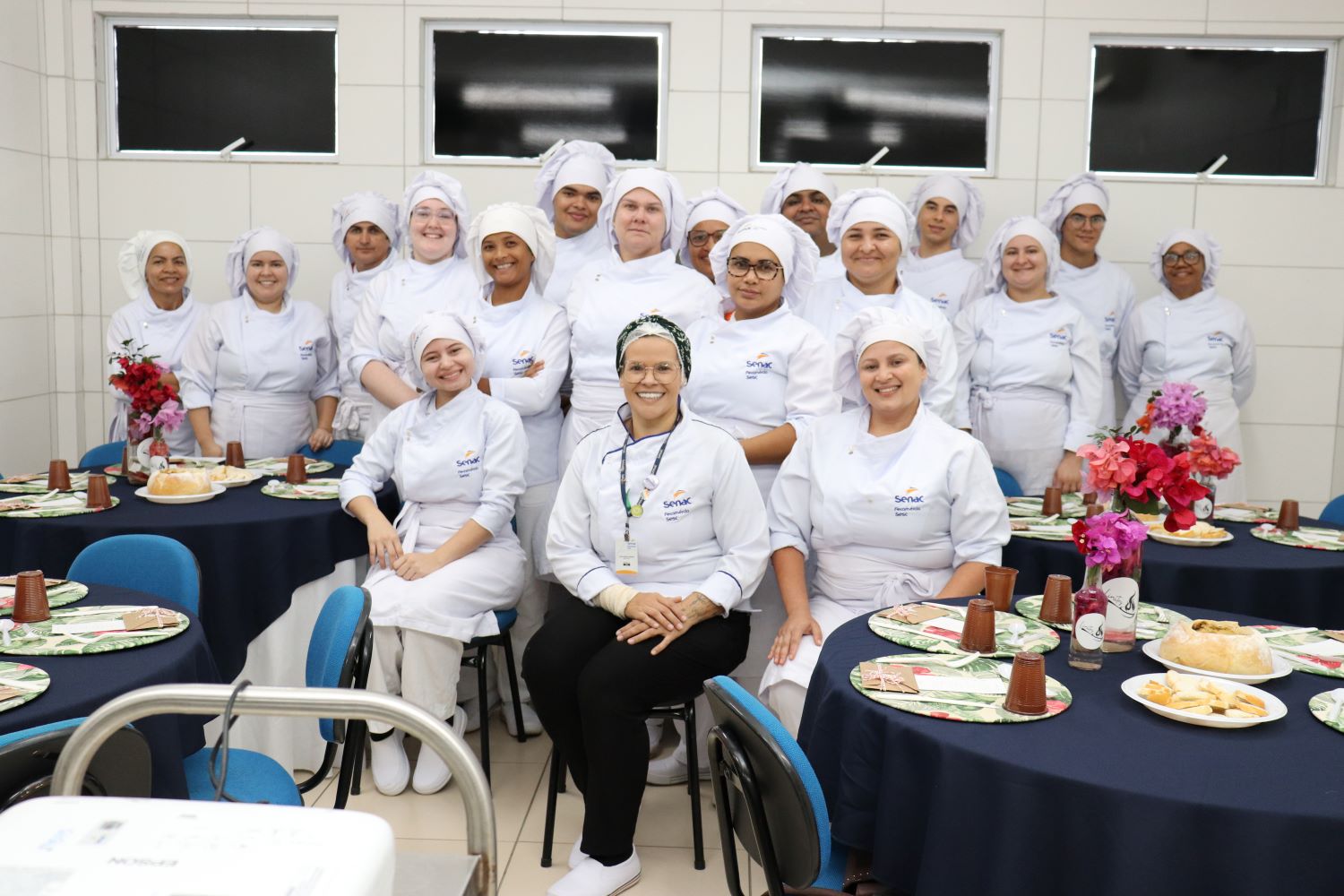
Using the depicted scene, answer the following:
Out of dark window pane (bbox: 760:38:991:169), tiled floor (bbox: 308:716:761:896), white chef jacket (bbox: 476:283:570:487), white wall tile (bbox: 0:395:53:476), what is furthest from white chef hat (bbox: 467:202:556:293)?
white wall tile (bbox: 0:395:53:476)

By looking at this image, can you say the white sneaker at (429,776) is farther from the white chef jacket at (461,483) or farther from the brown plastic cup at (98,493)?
the brown plastic cup at (98,493)

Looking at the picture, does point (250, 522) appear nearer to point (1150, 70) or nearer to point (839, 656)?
point (839, 656)

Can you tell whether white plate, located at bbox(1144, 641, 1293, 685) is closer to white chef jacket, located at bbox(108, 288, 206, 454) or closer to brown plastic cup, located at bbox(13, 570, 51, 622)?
brown plastic cup, located at bbox(13, 570, 51, 622)

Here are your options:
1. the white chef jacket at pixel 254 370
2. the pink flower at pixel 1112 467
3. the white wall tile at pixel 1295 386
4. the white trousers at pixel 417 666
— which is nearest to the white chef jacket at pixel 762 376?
the white trousers at pixel 417 666

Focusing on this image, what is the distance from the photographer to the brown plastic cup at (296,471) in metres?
3.94

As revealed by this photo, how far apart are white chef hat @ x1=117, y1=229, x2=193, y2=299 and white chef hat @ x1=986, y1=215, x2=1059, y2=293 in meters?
3.67

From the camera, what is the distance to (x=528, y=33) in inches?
224

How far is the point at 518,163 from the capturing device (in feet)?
18.6

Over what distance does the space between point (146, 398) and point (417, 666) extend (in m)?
1.43

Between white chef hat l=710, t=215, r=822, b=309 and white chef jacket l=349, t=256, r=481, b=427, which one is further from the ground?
white chef hat l=710, t=215, r=822, b=309

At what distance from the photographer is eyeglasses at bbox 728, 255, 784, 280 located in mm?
3543

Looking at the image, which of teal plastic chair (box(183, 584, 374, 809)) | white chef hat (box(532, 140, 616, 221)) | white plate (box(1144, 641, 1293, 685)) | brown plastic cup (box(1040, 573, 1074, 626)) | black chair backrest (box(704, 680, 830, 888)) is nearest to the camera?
black chair backrest (box(704, 680, 830, 888))

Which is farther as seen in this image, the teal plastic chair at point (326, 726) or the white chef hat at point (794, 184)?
the white chef hat at point (794, 184)

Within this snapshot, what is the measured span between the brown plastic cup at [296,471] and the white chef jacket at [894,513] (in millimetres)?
1841
